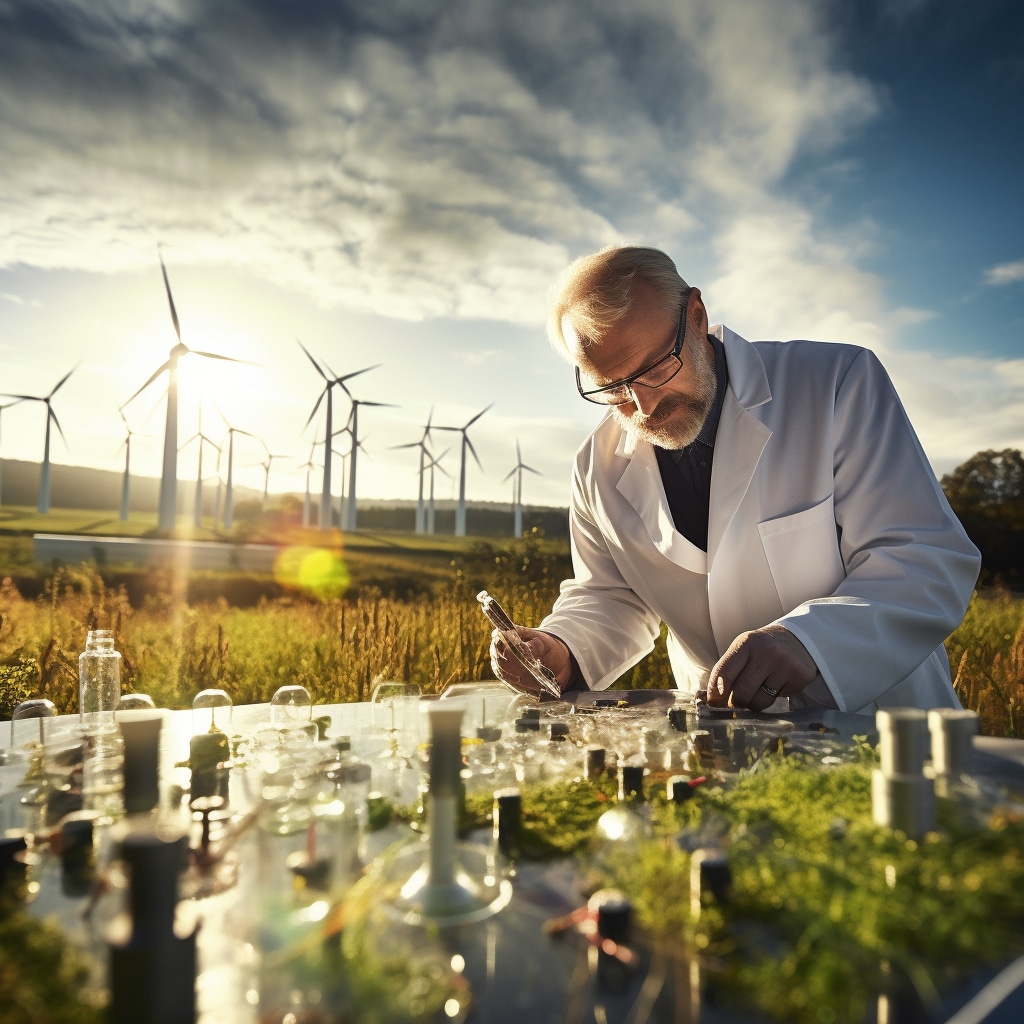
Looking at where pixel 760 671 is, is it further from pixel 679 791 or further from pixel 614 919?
pixel 614 919

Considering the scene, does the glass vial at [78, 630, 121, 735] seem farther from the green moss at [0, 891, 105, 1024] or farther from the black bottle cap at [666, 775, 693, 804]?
the black bottle cap at [666, 775, 693, 804]

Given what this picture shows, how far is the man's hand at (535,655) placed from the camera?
3212 millimetres

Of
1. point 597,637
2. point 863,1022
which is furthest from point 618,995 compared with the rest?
point 597,637

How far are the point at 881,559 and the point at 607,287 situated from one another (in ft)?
5.80

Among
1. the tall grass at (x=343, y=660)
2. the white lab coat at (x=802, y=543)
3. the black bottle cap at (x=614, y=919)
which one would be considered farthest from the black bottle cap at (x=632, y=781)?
the tall grass at (x=343, y=660)

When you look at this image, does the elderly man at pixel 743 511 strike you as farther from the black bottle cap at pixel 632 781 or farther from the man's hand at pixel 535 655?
the black bottle cap at pixel 632 781

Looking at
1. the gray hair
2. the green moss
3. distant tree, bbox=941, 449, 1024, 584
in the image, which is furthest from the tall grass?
distant tree, bbox=941, 449, 1024, 584

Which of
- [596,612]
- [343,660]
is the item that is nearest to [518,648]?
[596,612]

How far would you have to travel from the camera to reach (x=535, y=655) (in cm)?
326

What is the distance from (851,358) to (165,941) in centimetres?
376

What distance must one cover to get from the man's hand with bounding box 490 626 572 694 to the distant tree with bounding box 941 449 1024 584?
26.6 m

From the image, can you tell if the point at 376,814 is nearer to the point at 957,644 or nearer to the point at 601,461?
the point at 601,461

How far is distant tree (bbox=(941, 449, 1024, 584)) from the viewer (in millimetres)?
29438

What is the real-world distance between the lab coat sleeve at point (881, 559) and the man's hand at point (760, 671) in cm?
8
